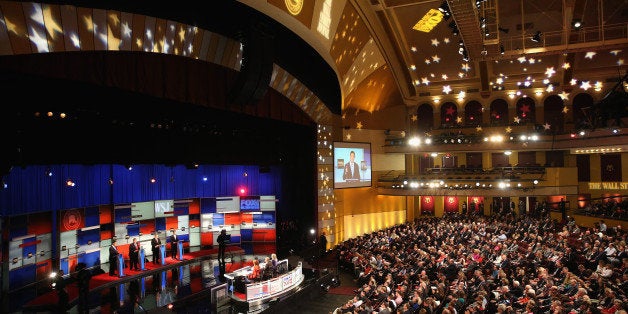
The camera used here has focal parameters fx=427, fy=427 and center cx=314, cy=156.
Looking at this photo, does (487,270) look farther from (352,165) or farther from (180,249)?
(180,249)

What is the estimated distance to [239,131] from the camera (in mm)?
14781

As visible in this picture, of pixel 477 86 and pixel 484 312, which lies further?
pixel 477 86

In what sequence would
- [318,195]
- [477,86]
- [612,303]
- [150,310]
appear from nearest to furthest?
[612,303] → [150,310] → [318,195] → [477,86]

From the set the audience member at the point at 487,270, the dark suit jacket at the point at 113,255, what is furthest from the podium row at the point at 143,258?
the audience member at the point at 487,270

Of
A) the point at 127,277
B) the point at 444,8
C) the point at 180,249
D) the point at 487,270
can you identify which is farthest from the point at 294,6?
the point at 180,249

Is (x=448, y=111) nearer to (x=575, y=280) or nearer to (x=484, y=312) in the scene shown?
(x=575, y=280)

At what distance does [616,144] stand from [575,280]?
1279 centimetres

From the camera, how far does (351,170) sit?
70.1 feet

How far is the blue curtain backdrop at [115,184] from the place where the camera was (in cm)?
1192

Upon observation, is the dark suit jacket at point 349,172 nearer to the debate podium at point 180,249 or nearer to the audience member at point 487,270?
the audience member at point 487,270

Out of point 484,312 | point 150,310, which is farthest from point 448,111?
point 150,310

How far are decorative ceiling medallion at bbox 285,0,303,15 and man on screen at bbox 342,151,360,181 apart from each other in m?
9.85

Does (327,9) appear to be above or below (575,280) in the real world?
above

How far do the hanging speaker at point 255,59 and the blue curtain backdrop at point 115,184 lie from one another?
5906mm
